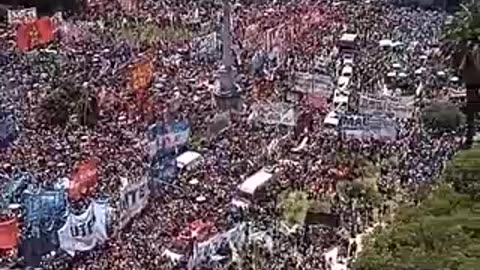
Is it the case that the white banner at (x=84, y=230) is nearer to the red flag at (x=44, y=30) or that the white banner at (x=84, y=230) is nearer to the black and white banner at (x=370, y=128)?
the black and white banner at (x=370, y=128)

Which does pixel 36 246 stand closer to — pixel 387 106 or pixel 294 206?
pixel 294 206

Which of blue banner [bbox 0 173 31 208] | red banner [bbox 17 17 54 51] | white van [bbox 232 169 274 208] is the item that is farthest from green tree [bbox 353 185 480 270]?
red banner [bbox 17 17 54 51]

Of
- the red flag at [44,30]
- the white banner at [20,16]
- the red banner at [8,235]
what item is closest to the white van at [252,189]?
the red banner at [8,235]

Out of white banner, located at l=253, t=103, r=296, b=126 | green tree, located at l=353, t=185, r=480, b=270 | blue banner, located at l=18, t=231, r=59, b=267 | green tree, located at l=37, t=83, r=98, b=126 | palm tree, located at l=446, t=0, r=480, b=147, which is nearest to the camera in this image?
green tree, located at l=353, t=185, r=480, b=270

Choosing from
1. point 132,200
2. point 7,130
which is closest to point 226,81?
point 7,130

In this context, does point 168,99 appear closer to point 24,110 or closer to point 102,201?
point 24,110

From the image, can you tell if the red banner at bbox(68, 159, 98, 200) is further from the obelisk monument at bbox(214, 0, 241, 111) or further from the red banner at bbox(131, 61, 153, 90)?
the obelisk monument at bbox(214, 0, 241, 111)
